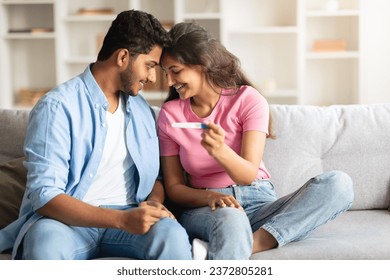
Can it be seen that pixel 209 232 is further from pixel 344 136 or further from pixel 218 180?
pixel 344 136

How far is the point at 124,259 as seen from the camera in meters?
2.06

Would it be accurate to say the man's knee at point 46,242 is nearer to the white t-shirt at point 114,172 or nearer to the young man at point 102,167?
the young man at point 102,167

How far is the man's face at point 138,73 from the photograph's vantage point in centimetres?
220

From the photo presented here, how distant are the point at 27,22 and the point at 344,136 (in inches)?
137

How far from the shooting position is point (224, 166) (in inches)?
84.4

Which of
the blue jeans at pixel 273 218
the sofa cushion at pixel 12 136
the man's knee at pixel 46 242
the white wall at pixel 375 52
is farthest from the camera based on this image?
the white wall at pixel 375 52

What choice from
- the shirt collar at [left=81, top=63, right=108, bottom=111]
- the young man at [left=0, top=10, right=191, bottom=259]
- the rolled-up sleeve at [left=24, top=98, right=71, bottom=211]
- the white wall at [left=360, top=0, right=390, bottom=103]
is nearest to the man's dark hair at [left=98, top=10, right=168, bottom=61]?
the young man at [left=0, top=10, right=191, bottom=259]

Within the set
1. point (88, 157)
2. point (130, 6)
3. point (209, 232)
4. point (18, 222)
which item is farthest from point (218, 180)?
point (130, 6)

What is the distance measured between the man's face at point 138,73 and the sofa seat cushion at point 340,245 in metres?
0.62

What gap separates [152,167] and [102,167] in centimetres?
17

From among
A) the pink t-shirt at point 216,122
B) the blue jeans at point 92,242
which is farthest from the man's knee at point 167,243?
the pink t-shirt at point 216,122

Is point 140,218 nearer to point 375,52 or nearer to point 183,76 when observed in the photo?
point 183,76
